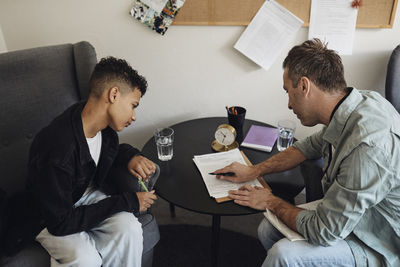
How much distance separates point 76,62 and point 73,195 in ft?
2.10

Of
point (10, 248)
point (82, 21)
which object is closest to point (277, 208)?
point (10, 248)

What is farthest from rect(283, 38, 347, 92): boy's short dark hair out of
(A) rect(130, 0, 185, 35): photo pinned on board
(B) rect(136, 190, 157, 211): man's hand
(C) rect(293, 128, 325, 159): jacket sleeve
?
(A) rect(130, 0, 185, 35): photo pinned on board

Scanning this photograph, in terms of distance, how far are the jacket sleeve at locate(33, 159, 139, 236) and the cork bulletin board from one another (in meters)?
0.99

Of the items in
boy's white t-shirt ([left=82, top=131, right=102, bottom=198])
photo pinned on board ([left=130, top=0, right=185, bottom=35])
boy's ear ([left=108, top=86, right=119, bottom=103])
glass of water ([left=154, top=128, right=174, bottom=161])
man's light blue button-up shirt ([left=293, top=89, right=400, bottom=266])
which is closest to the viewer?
man's light blue button-up shirt ([left=293, top=89, right=400, bottom=266])

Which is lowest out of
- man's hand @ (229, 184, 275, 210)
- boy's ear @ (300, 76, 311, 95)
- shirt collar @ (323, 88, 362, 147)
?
man's hand @ (229, 184, 275, 210)

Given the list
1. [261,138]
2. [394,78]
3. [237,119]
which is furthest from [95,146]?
[394,78]

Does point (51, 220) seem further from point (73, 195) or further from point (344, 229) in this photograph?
point (344, 229)

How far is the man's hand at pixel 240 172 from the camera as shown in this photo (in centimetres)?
122

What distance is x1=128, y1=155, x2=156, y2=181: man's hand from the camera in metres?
1.28

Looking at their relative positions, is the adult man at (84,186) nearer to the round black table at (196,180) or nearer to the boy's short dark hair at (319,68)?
the round black table at (196,180)

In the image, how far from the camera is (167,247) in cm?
169

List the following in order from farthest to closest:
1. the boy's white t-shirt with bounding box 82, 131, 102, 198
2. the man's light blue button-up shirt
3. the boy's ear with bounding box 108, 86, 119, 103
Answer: the boy's white t-shirt with bounding box 82, 131, 102, 198 < the boy's ear with bounding box 108, 86, 119, 103 < the man's light blue button-up shirt

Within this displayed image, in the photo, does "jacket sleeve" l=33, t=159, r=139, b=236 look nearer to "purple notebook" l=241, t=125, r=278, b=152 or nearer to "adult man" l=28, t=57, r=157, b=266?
"adult man" l=28, t=57, r=157, b=266

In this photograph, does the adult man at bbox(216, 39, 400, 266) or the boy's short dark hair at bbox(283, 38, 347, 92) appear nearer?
the adult man at bbox(216, 39, 400, 266)
